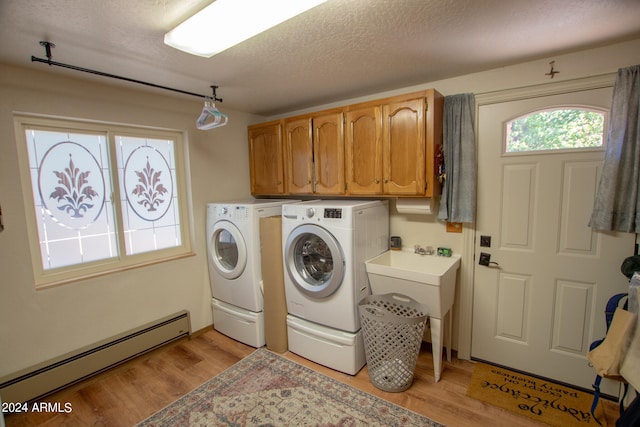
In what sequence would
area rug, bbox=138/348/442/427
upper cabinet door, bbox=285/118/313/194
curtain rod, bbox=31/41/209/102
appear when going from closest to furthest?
1. curtain rod, bbox=31/41/209/102
2. area rug, bbox=138/348/442/427
3. upper cabinet door, bbox=285/118/313/194

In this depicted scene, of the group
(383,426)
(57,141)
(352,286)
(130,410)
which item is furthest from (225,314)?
(57,141)

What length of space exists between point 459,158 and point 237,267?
6.81ft

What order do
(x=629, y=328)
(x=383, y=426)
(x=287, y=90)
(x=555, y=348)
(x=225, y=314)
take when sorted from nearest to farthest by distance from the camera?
1. (x=629, y=328)
2. (x=383, y=426)
3. (x=555, y=348)
4. (x=287, y=90)
5. (x=225, y=314)

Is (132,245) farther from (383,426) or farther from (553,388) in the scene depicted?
(553,388)

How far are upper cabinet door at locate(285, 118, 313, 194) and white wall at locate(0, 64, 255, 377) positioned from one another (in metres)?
0.69

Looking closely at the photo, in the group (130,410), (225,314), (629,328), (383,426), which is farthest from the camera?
(225,314)

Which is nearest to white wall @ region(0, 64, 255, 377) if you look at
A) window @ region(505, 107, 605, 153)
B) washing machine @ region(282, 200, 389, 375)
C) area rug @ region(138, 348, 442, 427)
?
area rug @ region(138, 348, 442, 427)

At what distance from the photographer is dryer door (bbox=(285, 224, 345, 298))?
7.35 feet

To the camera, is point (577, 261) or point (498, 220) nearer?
point (577, 261)

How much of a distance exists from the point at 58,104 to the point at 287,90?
1.65 meters

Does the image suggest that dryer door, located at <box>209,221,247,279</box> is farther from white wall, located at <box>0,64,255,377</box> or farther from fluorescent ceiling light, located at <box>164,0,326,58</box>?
fluorescent ceiling light, located at <box>164,0,326,58</box>

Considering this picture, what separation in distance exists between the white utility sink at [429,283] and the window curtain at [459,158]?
1.31 feet

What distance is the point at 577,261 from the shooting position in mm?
2004

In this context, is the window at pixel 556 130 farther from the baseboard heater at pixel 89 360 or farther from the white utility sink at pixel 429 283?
the baseboard heater at pixel 89 360
